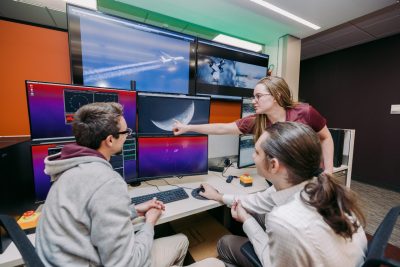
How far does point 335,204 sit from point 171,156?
1.14 meters

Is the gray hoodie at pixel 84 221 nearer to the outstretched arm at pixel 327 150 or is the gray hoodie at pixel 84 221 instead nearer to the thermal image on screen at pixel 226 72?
the outstretched arm at pixel 327 150

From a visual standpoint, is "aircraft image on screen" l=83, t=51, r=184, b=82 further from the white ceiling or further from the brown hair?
the brown hair

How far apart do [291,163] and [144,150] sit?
1042 millimetres

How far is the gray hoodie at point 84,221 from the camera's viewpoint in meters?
0.68

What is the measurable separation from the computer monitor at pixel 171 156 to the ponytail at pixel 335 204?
40.6 inches

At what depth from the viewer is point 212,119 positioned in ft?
7.77

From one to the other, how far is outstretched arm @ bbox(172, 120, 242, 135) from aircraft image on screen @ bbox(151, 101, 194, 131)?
0.04 meters

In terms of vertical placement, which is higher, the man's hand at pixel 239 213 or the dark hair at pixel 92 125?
the dark hair at pixel 92 125

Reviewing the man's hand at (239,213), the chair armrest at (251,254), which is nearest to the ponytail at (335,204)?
the chair armrest at (251,254)

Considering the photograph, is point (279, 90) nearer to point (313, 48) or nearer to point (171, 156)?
point (171, 156)

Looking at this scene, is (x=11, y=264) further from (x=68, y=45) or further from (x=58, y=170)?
(x=68, y=45)

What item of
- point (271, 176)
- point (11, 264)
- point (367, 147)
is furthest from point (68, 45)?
point (367, 147)

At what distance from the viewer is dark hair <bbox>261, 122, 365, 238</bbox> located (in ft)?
2.17

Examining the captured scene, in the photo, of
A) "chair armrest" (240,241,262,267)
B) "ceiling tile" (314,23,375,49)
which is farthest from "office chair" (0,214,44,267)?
"ceiling tile" (314,23,375,49)
